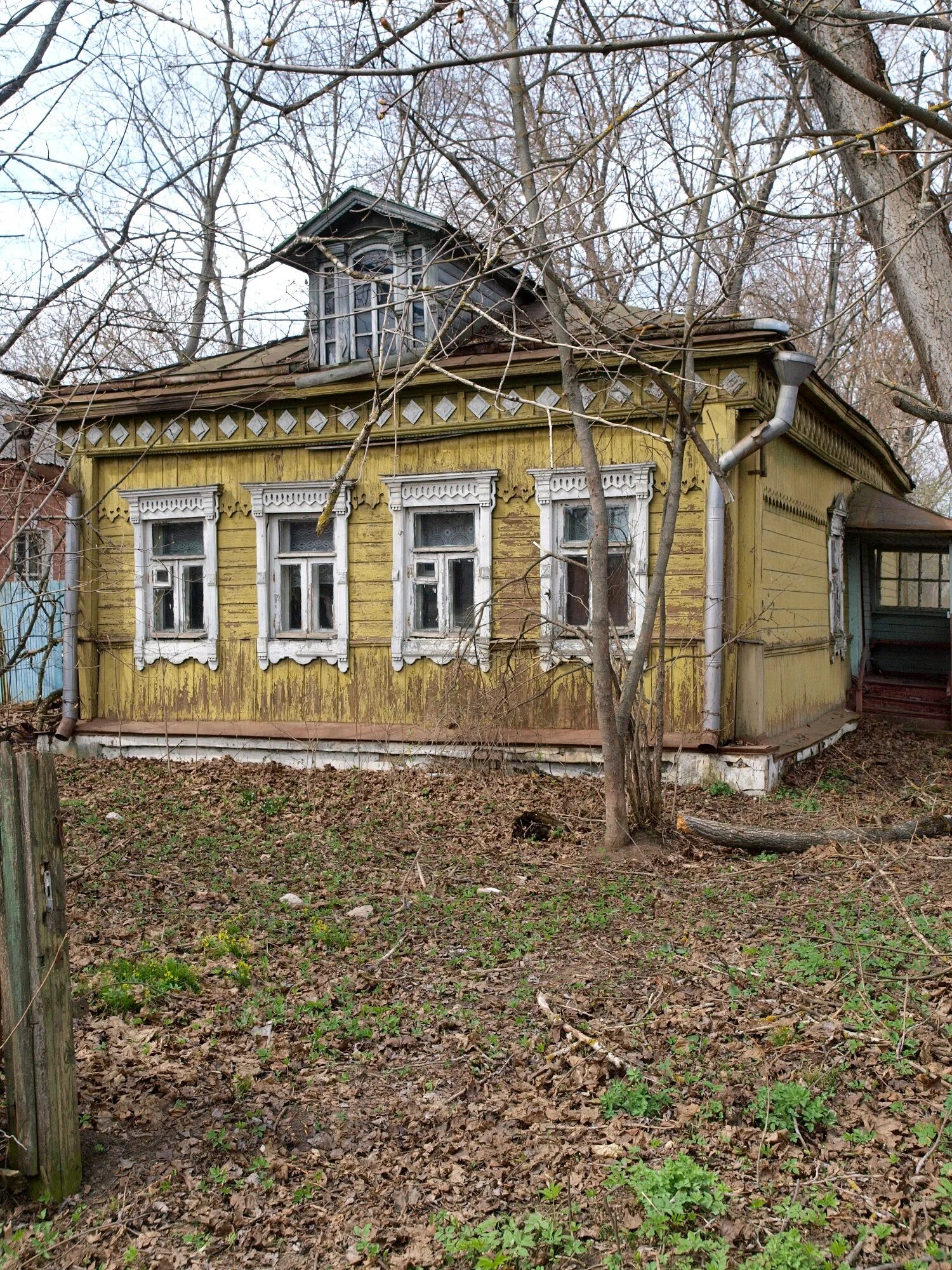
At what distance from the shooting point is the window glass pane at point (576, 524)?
1070 centimetres

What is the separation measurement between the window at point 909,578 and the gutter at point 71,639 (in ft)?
39.0

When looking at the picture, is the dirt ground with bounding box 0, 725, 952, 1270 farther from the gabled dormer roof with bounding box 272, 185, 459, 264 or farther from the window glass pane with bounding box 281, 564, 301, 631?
the gabled dormer roof with bounding box 272, 185, 459, 264

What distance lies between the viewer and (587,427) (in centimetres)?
739

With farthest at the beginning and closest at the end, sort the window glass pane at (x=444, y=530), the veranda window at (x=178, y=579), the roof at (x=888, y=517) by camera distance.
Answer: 1. the roof at (x=888, y=517)
2. the veranda window at (x=178, y=579)
3. the window glass pane at (x=444, y=530)

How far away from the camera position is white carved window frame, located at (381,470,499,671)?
10953 millimetres

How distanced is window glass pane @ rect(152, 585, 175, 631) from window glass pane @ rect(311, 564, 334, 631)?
6.22ft

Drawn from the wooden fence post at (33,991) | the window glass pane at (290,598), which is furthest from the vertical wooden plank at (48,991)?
the window glass pane at (290,598)

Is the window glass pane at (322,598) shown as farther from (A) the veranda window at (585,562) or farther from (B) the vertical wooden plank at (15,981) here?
(B) the vertical wooden plank at (15,981)

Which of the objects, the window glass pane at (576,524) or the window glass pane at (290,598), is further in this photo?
the window glass pane at (290,598)

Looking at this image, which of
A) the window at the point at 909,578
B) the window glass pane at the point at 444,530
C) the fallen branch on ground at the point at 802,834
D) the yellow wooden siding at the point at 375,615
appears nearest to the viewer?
the fallen branch on ground at the point at 802,834

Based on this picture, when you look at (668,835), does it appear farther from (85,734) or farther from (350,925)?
(85,734)

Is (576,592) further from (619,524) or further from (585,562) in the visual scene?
(619,524)

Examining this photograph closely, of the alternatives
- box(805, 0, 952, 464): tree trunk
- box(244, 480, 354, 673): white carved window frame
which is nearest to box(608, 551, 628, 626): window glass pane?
box(244, 480, 354, 673): white carved window frame

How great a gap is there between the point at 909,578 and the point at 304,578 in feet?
37.9
